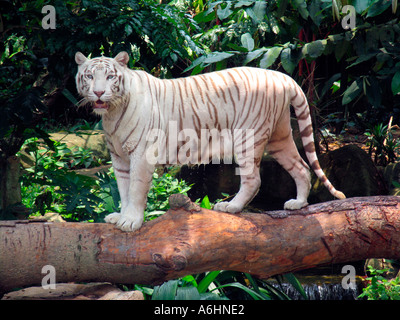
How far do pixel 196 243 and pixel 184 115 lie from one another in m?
0.89

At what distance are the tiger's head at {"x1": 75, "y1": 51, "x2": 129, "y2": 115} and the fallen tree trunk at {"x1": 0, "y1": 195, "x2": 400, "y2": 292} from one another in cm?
78

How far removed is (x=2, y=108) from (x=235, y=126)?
182 cm

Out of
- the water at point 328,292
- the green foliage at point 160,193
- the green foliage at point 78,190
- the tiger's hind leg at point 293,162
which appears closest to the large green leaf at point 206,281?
the tiger's hind leg at point 293,162

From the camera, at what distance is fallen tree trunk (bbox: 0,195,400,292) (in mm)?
3020

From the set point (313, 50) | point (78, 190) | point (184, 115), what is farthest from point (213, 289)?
point (313, 50)

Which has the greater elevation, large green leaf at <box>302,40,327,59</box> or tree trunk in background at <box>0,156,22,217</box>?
large green leaf at <box>302,40,327,59</box>

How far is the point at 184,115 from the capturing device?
3297 millimetres

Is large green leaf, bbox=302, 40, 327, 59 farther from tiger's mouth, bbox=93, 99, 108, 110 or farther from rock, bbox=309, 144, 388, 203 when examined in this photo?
rock, bbox=309, 144, 388, 203

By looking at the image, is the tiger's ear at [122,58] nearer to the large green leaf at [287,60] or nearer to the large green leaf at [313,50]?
the large green leaf at [287,60]

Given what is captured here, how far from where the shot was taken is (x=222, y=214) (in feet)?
10.8

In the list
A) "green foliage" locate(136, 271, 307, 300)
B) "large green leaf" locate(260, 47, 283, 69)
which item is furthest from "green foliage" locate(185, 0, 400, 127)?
"green foliage" locate(136, 271, 307, 300)

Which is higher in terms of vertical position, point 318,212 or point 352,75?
point 352,75

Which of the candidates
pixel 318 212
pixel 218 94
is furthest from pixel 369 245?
pixel 218 94
